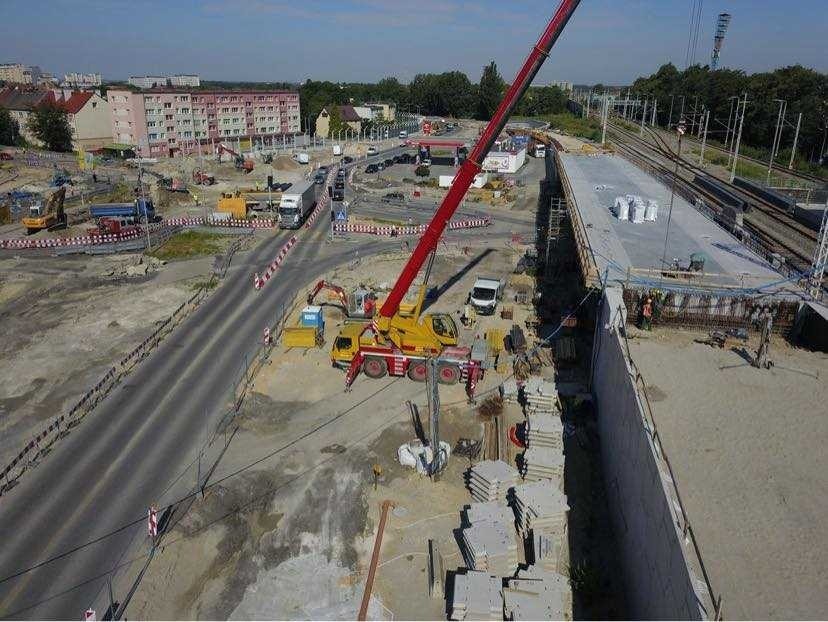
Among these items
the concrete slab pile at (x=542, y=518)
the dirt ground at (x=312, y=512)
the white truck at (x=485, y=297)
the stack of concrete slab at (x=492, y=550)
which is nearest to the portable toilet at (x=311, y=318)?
the dirt ground at (x=312, y=512)

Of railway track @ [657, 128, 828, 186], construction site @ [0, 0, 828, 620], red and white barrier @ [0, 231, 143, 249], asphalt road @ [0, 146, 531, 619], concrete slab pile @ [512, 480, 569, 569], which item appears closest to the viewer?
construction site @ [0, 0, 828, 620]

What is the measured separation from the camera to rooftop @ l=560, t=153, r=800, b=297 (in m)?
26.6

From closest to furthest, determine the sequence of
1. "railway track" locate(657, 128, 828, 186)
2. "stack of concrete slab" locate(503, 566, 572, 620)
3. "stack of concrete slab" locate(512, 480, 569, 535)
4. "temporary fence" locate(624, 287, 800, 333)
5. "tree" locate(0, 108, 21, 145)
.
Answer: "stack of concrete slab" locate(503, 566, 572, 620) < "stack of concrete slab" locate(512, 480, 569, 535) < "temporary fence" locate(624, 287, 800, 333) < "railway track" locate(657, 128, 828, 186) < "tree" locate(0, 108, 21, 145)

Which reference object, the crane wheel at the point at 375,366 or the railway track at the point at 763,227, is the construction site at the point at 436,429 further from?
the railway track at the point at 763,227

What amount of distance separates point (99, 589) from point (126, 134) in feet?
361

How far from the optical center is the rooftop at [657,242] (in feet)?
87.2

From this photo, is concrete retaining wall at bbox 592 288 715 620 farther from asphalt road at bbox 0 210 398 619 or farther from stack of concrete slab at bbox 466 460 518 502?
asphalt road at bbox 0 210 398 619

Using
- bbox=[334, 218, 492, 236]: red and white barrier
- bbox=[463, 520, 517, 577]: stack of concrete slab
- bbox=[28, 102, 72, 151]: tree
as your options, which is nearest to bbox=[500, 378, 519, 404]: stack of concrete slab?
bbox=[463, 520, 517, 577]: stack of concrete slab

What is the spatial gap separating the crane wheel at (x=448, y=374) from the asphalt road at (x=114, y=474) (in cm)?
969

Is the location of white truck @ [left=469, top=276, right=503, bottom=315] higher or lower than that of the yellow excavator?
lower

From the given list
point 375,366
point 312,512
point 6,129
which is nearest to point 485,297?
point 375,366

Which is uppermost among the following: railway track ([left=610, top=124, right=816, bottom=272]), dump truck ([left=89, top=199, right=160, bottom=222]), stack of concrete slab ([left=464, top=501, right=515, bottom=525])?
railway track ([left=610, top=124, right=816, bottom=272])

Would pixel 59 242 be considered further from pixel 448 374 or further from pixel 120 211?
pixel 448 374

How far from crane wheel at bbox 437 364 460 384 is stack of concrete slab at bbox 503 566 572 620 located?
1152 centimetres
